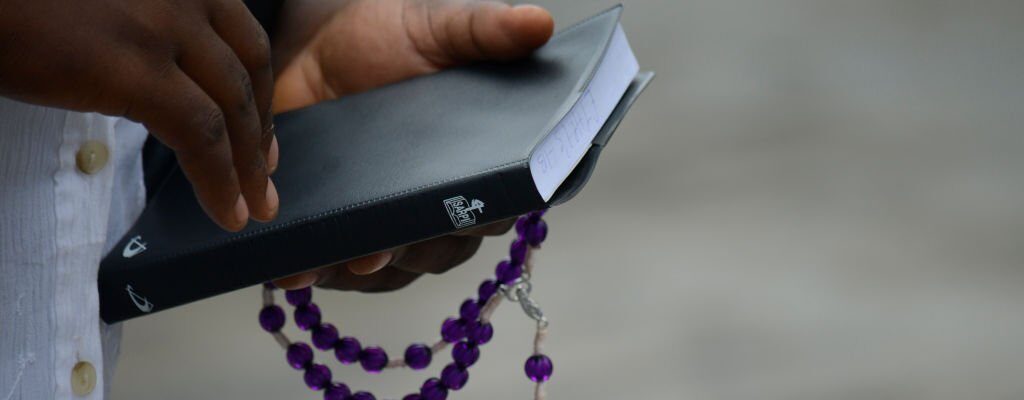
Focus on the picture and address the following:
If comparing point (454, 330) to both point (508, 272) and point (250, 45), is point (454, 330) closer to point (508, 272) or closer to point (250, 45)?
point (508, 272)

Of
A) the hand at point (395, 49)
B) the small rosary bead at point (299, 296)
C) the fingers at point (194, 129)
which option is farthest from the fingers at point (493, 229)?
the fingers at point (194, 129)

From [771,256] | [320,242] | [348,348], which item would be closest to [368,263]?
[320,242]

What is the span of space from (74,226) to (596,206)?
1.08 meters

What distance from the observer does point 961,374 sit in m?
1.14

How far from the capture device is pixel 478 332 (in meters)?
0.69

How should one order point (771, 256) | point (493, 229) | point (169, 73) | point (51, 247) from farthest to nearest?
1. point (771, 256)
2. point (493, 229)
3. point (51, 247)
4. point (169, 73)

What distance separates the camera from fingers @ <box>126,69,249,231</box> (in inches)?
14.9

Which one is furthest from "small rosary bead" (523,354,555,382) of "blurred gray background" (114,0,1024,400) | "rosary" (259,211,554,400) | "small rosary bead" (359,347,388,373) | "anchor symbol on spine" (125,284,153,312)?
"blurred gray background" (114,0,1024,400)

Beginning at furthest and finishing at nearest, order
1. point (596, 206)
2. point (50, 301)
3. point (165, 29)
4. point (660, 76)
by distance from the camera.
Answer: point (660, 76) → point (596, 206) → point (50, 301) → point (165, 29)

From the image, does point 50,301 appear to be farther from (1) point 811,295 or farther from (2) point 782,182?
(2) point 782,182

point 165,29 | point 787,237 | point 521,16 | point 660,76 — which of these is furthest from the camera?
point 660,76

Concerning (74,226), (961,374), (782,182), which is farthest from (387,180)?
(782,182)

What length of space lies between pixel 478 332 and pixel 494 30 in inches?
7.1

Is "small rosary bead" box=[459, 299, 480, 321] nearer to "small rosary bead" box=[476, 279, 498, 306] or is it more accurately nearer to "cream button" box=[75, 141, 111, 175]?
"small rosary bead" box=[476, 279, 498, 306]
